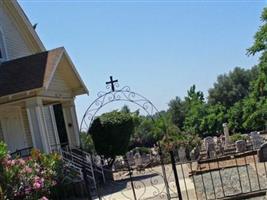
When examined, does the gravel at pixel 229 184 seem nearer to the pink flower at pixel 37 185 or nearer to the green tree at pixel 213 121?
the pink flower at pixel 37 185

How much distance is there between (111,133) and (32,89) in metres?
5.47

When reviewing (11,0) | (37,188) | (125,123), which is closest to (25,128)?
(125,123)

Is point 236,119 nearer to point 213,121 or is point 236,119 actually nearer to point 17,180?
point 213,121

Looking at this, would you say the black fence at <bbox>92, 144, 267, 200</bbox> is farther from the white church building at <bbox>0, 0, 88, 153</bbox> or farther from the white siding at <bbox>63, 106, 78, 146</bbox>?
the white siding at <bbox>63, 106, 78, 146</bbox>

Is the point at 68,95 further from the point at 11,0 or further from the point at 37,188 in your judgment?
the point at 37,188

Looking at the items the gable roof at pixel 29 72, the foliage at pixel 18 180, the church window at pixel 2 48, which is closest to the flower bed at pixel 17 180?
the foliage at pixel 18 180

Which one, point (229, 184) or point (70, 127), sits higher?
point (70, 127)

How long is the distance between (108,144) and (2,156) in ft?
40.3

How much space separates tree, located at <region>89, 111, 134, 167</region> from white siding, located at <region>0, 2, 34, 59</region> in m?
4.35

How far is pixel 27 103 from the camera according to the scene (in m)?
17.5

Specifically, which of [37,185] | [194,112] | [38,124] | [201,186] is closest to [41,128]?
[38,124]

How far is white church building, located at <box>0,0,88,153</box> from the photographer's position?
17.7 metres

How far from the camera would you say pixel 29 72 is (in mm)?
18344

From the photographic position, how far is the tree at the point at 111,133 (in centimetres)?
2173
